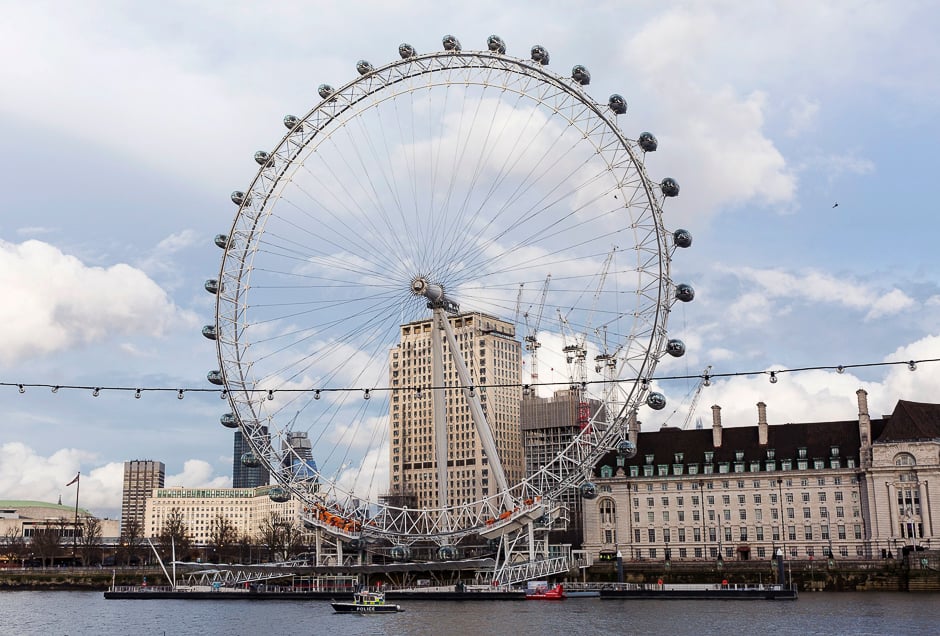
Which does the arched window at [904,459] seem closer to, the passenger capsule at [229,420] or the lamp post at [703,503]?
the lamp post at [703,503]

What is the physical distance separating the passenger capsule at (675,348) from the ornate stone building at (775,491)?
41071 mm

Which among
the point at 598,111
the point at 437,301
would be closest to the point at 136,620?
the point at 437,301

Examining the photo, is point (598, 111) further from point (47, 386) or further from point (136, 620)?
point (136, 620)

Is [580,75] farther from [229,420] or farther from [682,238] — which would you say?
[229,420]

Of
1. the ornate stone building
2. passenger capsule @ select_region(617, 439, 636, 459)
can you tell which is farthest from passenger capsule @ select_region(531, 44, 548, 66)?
the ornate stone building

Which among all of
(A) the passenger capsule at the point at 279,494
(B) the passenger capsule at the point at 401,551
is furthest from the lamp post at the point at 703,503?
(A) the passenger capsule at the point at 279,494

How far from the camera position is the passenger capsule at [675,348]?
8031 centimetres

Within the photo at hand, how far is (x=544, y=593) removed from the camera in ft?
306

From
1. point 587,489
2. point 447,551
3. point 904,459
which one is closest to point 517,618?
point 587,489

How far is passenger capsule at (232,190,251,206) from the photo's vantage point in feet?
294

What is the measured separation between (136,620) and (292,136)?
40582mm

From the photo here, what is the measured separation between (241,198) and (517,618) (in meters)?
42.4

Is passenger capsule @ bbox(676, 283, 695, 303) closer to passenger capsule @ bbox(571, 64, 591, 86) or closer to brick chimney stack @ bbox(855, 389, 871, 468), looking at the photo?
passenger capsule @ bbox(571, 64, 591, 86)

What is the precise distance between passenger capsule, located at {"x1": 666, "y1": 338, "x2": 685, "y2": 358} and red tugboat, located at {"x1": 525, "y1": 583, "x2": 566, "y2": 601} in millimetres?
25890
